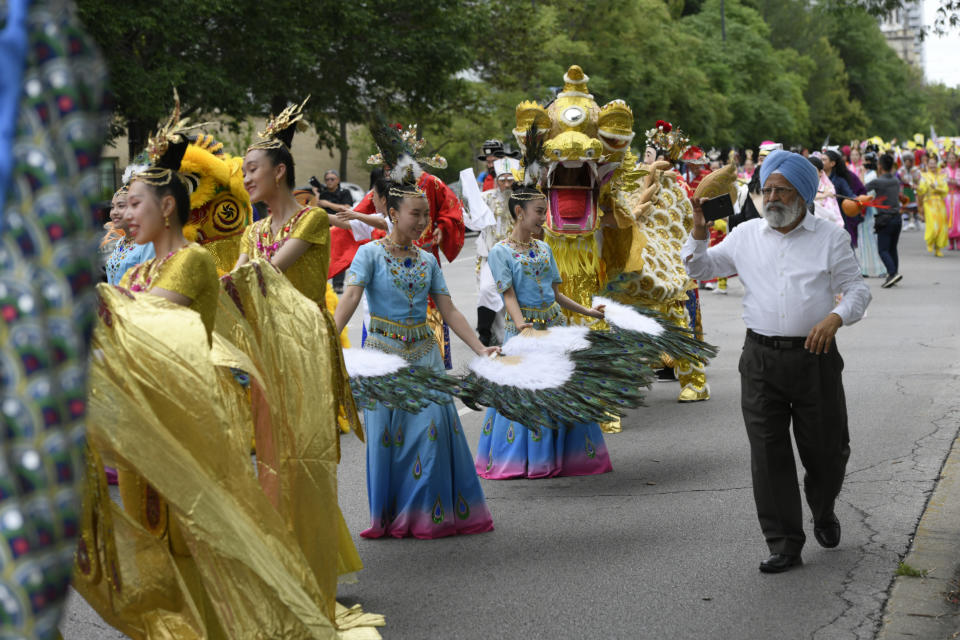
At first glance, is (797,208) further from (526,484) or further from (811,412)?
(526,484)

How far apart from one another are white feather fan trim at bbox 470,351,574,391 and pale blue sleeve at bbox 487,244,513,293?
3.03ft

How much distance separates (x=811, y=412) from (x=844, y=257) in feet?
2.34

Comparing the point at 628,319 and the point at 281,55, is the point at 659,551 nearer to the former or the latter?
the point at 628,319

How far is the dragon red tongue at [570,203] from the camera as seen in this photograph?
8.92 metres

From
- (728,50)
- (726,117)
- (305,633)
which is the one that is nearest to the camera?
(305,633)

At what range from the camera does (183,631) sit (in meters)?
4.01

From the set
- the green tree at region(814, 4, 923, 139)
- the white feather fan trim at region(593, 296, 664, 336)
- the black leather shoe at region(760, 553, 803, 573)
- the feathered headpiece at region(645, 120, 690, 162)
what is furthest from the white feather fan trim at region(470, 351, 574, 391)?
the green tree at region(814, 4, 923, 139)

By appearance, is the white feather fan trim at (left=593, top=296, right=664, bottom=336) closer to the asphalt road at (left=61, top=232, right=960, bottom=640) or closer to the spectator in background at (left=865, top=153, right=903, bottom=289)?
the asphalt road at (left=61, top=232, right=960, bottom=640)

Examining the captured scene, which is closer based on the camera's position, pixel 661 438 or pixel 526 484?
pixel 526 484

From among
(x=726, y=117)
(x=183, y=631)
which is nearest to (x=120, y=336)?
(x=183, y=631)

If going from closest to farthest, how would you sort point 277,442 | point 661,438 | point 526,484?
point 277,442
point 526,484
point 661,438

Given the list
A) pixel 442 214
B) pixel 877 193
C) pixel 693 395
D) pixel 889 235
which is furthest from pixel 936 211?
pixel 442 214

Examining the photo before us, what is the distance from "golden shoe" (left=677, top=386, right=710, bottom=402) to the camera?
34.9 feet

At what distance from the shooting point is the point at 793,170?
18.7ft
